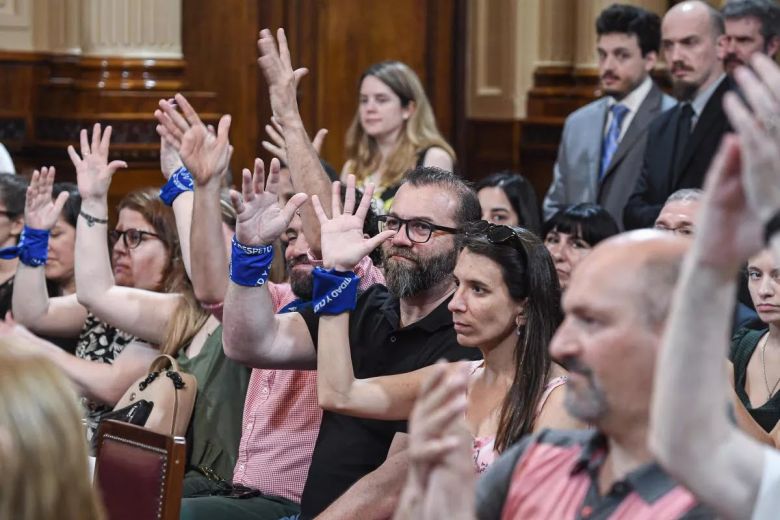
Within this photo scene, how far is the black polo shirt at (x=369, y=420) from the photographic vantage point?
9.80ft

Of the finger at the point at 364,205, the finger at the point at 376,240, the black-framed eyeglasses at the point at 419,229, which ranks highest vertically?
the finger at the point at 364,205

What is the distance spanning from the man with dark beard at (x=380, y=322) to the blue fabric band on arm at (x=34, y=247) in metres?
1.20

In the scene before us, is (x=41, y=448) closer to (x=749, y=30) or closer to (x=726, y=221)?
(x=726, y=221)

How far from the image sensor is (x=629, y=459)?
1.64 m

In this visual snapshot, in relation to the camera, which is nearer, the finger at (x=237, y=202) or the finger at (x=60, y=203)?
the finger at (x=237, y=202)

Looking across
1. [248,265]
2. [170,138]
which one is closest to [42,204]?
[170,138]

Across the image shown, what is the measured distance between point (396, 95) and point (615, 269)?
3508 millimetres

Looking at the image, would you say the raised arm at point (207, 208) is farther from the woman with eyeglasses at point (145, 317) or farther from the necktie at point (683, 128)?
the necktie at point (683, 128)

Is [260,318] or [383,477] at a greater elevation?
[260,318]

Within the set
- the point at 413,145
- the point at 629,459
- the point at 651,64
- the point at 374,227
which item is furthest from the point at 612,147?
the point at 629,459

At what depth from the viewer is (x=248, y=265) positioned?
2.98 metres

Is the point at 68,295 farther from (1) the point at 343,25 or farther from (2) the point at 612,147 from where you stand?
(1) the point at 343,25

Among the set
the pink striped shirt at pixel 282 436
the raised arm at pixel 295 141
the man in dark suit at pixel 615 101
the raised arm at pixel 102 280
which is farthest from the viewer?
the man in dark suit at pixel 615 101

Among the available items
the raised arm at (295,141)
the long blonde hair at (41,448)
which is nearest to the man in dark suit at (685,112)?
the raised arm at (295,141)
